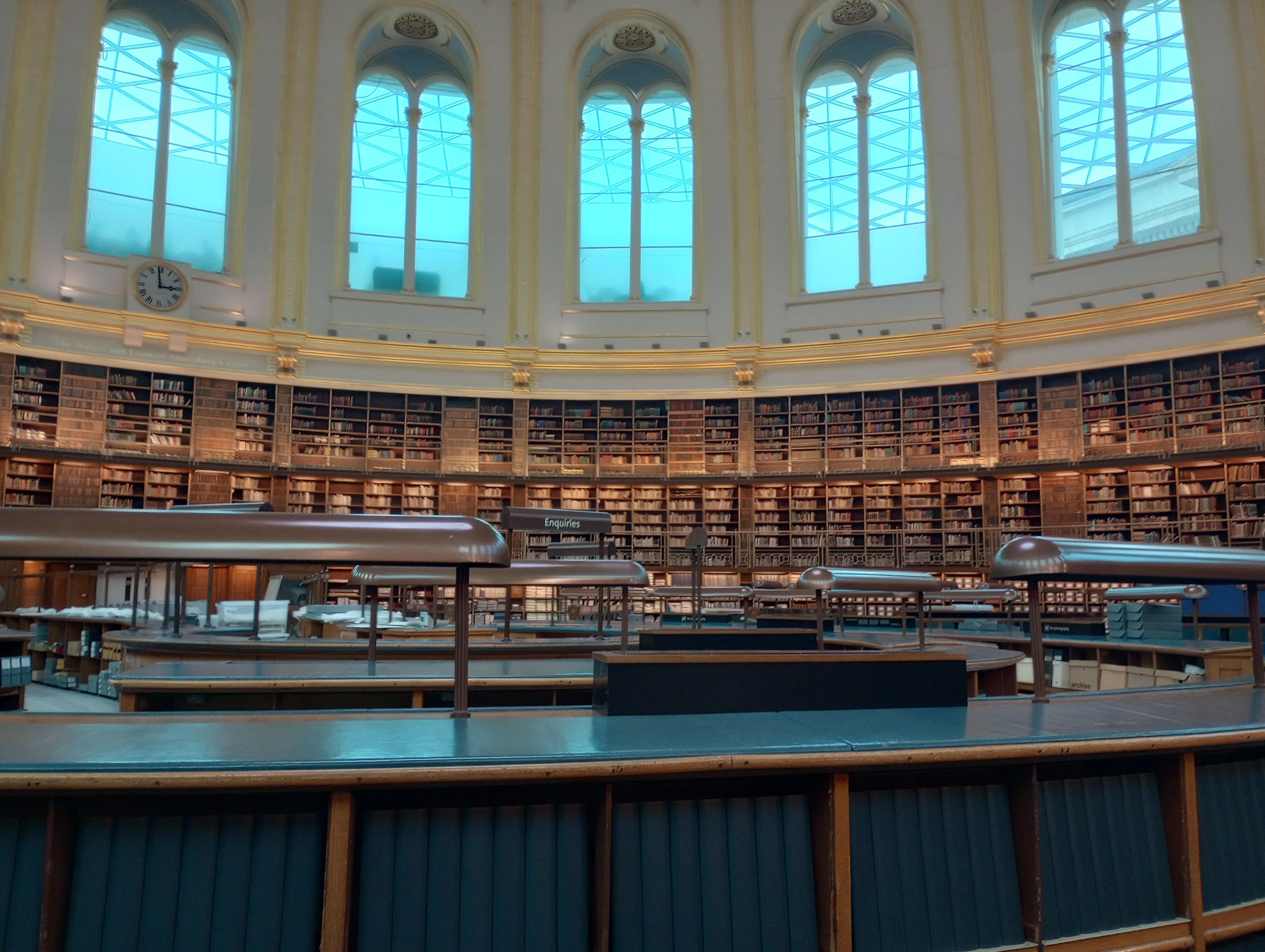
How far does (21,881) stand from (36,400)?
42.4ft

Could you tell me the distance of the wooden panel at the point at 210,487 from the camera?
1264 cm

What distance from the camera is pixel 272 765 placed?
1495 millimetres

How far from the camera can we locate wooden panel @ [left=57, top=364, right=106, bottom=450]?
12.0m

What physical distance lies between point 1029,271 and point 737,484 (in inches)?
219

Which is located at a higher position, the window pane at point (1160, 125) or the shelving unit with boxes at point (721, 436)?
the window pane at point (1160, 125)

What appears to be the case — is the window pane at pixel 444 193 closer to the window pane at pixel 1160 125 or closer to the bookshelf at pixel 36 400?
the bookshelf at pixel 36 400

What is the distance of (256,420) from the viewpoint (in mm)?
13297

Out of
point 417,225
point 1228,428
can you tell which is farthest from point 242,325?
point 1228,428

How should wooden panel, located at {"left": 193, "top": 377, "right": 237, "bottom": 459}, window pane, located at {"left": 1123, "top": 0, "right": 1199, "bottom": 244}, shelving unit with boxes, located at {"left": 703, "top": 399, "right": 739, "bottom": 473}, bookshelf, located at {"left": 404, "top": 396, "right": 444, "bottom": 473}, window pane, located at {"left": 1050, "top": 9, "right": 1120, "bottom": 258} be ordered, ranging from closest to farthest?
1. window pane, located at {"left": 1123, "top": 0, "right": 1199, "bottom": 244}
2. wooden panel, located at {"left": 193, "top": 377, "right": 237, "bottom": 459}
3. window pane, located at {"left": 1050, "top": 9, "right": 1120, "bottom": 258}
4. bookshelf, located at {"left": 404, "top": 396, "right": 444, "bottom": 473}
5. shelving unit with boxes, located at {"left": 703, "top": 399, "right": 739, "bottom": 473}

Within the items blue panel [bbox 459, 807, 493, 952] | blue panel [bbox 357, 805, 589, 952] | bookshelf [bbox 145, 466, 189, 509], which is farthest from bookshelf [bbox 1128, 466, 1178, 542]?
bookshelf [bbox 145, 466, 189, 509]

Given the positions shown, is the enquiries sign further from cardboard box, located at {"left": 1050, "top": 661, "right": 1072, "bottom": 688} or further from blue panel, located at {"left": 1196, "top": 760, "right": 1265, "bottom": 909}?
cardboard box, located at {"left": 1050, "top": 661, "right": 1072, "bottom": 688}

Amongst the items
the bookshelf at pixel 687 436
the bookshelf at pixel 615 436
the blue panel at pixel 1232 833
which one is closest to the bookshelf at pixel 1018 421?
the bookshelf at pixel 687 436

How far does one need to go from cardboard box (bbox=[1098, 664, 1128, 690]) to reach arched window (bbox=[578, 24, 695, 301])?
31.3 ft

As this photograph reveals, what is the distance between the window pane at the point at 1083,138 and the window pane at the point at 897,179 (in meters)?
2.02
